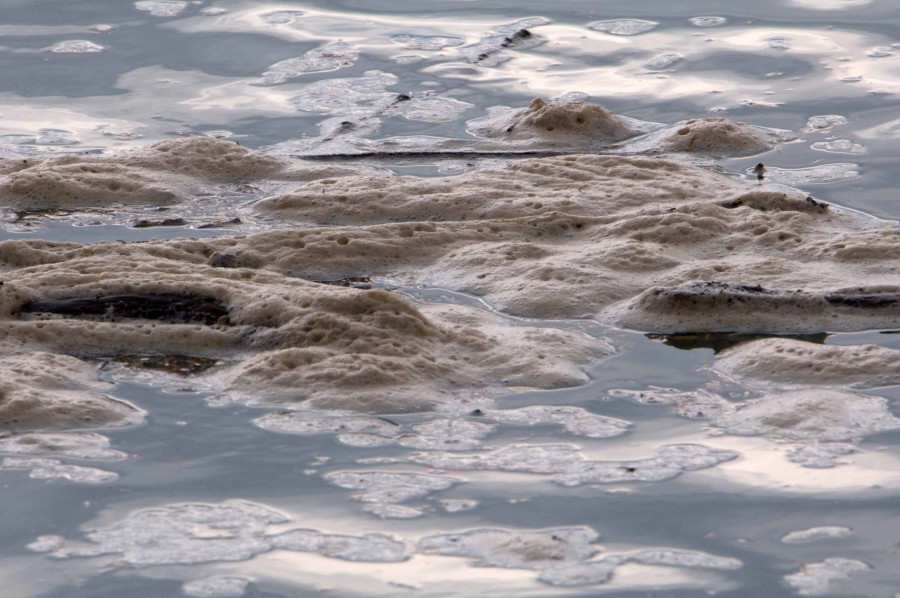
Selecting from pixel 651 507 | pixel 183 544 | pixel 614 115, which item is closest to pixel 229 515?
pixel 183 544

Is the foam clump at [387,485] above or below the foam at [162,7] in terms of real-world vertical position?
below

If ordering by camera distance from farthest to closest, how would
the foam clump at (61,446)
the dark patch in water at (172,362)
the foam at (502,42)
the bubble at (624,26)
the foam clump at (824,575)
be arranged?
the bubble at (624,26) < the foam at (502,42) < the dark patch in water at (172,362) < the foam clump at (61,446) < the foam clump at (824,575)

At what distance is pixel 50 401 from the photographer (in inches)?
176

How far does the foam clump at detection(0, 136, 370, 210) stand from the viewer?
676 centimetres

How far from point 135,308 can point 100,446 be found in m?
0.91

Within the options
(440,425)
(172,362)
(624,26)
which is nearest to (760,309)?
(440,425)

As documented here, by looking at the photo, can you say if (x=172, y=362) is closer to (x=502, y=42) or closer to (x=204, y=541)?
(x=204, y=541)

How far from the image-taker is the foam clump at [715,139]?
24.4ft

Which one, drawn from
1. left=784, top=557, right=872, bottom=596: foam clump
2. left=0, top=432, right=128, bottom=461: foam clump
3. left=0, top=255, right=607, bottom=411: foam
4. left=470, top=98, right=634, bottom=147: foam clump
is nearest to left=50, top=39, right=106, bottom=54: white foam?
left=470, top=98, right=634, bottom=147: foam clump

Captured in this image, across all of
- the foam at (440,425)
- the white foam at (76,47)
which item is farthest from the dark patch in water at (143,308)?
the white foam at (76,47)

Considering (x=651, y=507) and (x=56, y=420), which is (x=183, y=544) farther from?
(x=651, y=507)

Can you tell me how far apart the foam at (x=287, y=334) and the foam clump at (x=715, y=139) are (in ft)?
8.51

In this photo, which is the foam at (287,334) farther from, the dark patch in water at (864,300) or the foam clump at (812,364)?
the dark patch in water at (864,300)

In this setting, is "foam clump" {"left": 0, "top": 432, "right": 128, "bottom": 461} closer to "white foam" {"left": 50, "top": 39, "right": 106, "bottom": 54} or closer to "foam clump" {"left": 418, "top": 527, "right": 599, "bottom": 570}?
"foam clump" {"left": 418, "top": 527, "right": 599, "bottom": 570}
